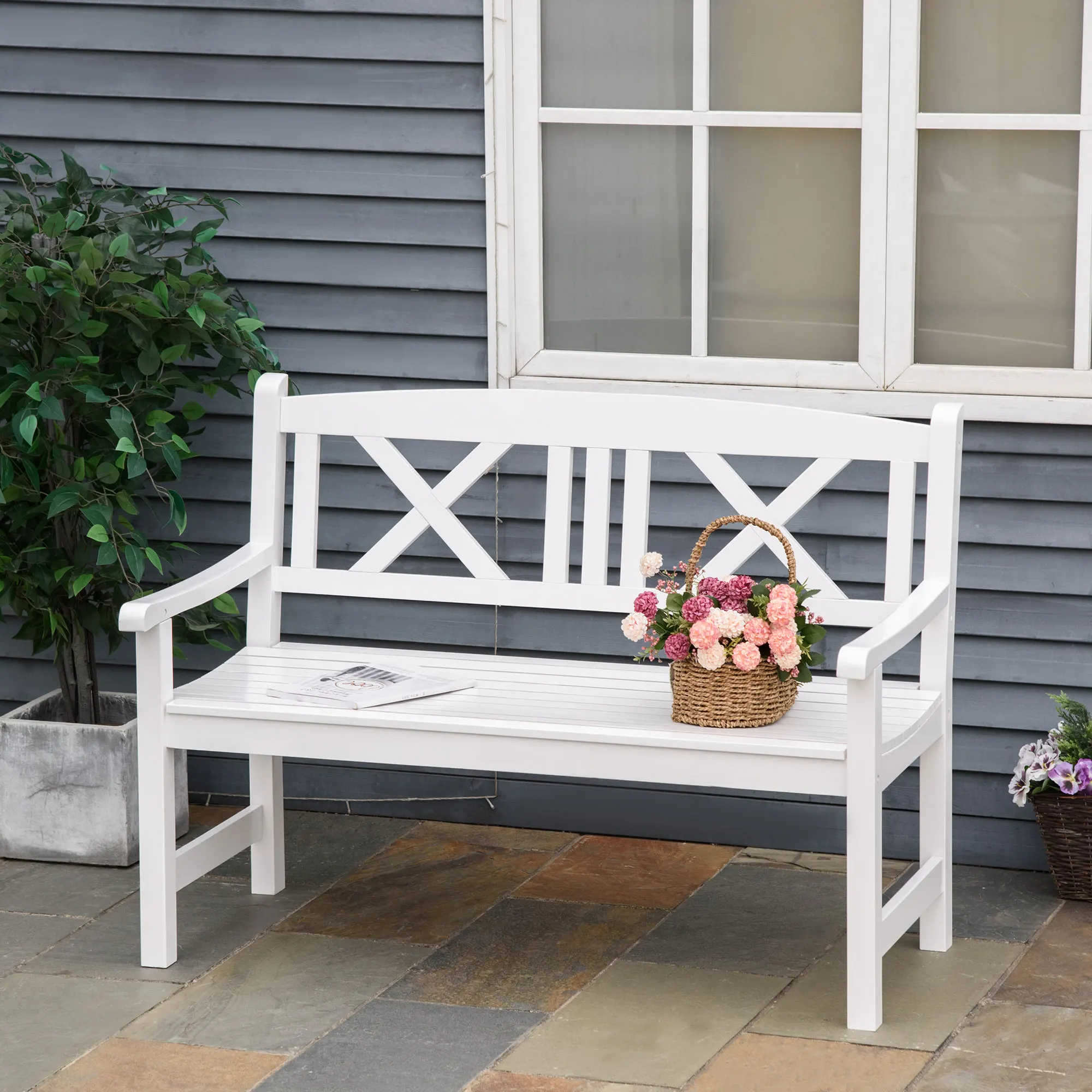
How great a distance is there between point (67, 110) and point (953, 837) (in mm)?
2441

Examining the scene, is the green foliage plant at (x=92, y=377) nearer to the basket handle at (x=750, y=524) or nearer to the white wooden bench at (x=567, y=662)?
the white wooden bench at (x=567, y=662)

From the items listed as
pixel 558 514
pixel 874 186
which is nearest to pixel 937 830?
pixel 558 514

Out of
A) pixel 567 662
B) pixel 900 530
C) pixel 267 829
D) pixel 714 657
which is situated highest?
pixel 900 530

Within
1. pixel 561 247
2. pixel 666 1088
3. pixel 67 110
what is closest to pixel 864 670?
pixel 666 1088

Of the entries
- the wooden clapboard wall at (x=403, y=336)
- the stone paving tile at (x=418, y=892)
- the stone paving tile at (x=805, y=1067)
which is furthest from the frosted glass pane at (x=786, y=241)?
the stone paving tile at (x=805, y=1067)

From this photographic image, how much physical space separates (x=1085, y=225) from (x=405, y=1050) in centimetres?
198

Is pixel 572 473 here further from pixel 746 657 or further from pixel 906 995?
pixel 906 995

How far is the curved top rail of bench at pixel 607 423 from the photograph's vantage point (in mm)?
3227

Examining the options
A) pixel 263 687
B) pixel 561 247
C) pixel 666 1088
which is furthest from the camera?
pixel 561 247

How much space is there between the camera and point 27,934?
3383 mm

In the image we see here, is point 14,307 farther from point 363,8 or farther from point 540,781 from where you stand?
point 540,781

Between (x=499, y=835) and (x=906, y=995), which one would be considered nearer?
(x=906, y=995)

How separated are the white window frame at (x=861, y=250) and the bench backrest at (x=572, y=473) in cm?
27

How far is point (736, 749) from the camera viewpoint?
2.87 meters
